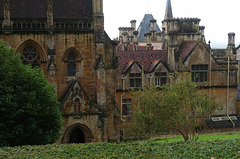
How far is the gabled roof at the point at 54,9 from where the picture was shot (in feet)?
106

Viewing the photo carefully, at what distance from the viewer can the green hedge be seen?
14.2 meters

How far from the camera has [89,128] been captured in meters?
31.0

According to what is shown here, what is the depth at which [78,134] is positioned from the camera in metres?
32.5

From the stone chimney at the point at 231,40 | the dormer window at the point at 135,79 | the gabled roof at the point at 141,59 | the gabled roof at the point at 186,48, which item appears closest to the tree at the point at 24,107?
the dormer window at the point at 135,79

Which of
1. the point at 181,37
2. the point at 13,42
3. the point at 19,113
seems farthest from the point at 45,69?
the point at 181,37

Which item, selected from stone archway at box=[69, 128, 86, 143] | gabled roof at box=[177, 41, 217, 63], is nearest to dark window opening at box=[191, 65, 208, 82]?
gabled roof at box=[177, 41, 217, 63]

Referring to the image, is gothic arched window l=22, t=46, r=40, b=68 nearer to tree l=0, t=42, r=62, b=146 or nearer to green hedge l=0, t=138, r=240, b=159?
tree l=0, t=42, r=62, b=146

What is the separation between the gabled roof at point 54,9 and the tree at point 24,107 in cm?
920

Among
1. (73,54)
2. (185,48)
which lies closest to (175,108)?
(73,54)

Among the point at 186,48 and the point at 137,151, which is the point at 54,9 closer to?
the point at 186,48

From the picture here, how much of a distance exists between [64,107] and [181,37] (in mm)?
19292

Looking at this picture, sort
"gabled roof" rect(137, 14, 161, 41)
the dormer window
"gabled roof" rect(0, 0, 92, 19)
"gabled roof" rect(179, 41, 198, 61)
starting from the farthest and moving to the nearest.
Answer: "gabled roof" rect(137, 14, 161, 41), "gabled roof" rect(179, 41, 198, 61), the dormer window, "gabled roof" rect(0, 0, 92, 19)

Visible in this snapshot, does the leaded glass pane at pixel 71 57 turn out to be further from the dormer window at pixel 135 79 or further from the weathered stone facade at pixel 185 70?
the dormer window at pixel 135 79

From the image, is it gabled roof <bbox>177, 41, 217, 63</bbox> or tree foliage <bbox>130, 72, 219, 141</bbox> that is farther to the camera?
gabled roof <bbox>177, 41, 217, 63</bbox>
